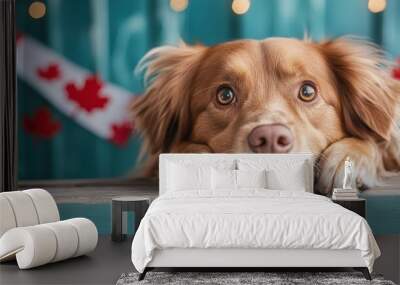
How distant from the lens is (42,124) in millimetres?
6652

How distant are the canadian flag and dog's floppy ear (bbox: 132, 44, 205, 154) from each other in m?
0.18

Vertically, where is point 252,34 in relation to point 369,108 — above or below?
above

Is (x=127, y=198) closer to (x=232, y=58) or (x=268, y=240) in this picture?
(x=232, y=58)

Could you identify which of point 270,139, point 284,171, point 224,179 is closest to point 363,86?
point 270,139

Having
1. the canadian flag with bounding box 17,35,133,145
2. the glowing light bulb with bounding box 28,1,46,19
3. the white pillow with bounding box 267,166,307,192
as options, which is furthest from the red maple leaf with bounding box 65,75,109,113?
the white pillow with bounding box 267,166,307,192

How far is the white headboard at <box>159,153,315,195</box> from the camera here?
6.20 metres

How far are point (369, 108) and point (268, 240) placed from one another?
2.72 metres

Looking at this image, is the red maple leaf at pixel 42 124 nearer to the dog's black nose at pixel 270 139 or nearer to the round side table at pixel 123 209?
the round side table at pixel 123 209

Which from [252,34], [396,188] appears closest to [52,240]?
[252,34]

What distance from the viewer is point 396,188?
6.50 m

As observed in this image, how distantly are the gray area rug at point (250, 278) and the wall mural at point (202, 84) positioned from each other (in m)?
2.01

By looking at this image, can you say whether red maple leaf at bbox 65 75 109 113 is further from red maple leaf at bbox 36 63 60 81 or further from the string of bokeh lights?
the string of bokeh lights

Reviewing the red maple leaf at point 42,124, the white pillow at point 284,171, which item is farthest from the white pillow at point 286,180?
the red maple leaf at point 42,124

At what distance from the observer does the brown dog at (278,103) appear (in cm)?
634
